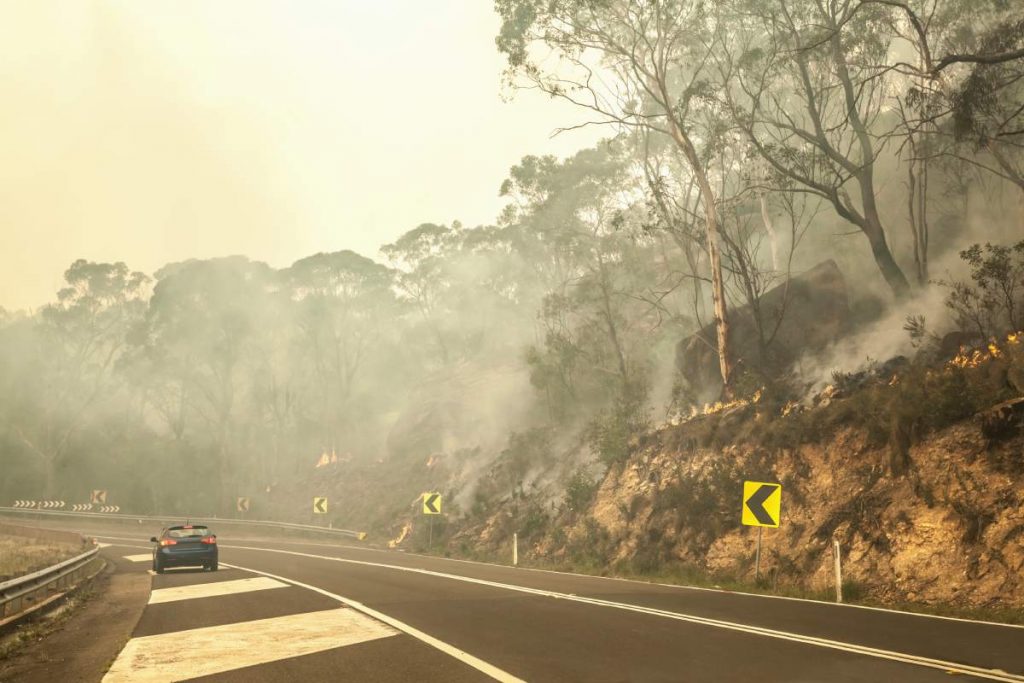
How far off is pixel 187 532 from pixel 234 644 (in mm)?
15137

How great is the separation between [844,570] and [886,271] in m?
11.8

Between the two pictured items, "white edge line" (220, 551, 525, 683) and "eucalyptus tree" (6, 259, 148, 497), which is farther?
"eucalyptus tree" (6, 259, 148, 497)

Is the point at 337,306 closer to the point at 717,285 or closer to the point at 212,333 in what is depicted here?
the point at 212,333

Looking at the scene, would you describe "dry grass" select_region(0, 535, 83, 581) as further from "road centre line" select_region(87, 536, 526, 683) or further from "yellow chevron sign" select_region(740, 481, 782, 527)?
"yellow chevron sign" select_region(740, 481, 782, 527)

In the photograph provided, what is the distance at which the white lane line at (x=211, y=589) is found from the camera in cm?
1683

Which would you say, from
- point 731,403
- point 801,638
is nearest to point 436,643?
point 801,638

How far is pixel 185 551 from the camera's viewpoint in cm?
2348

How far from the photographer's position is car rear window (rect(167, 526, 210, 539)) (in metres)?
23.9

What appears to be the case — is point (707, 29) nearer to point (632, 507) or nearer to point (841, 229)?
point (841, 229)

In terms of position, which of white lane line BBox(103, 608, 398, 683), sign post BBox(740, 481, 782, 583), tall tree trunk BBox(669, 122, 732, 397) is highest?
tall tree trunk BBox(669, 122, 732, 397)

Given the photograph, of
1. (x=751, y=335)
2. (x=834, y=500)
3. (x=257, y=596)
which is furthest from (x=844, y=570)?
Result: (x=751, y=335)

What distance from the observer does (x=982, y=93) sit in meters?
17.0

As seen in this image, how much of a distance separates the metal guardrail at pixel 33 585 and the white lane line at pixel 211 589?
6.00 feet

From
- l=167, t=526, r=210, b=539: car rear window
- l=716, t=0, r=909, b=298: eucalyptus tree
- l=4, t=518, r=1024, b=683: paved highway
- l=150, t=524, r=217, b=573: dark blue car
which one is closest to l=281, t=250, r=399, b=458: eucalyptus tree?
l=167, t=526, r=210, b=539: car rear window
